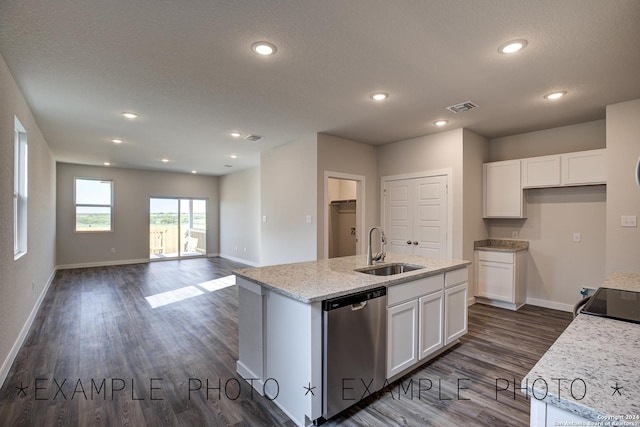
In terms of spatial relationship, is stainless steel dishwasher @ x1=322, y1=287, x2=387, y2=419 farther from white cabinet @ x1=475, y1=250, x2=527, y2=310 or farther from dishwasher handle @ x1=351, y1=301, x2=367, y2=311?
white cabinet @ x1=475, y1=250, x2=527, y2=310

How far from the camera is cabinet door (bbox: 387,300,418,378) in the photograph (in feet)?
7.39

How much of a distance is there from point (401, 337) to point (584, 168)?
345cm

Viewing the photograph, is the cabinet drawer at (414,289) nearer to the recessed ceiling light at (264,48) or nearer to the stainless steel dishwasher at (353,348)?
the stainless steel dishwasher at (353,348)

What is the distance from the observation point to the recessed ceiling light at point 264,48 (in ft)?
7.19

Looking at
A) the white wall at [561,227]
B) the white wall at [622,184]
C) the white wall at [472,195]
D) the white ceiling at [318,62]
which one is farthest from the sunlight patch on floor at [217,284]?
the white wall at [622,184]

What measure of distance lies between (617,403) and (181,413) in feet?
7.52

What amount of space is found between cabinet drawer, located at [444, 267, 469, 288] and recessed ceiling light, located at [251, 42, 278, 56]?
7.95 feet

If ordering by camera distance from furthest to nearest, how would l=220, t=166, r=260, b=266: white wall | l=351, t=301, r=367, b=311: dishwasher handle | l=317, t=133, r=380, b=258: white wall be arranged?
l=220, t=166, r=260, b=266: white wall
l=317, t=133, r=380, b=258: white wall
l=351, t=301, r=367, b=311: dishwasher handle

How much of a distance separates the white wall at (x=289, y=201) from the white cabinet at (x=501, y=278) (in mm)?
2542

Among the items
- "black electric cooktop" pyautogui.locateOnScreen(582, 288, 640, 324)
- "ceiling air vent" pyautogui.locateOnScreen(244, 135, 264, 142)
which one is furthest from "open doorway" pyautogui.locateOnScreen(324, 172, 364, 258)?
"black electric cooktop" pyautogui.locateOnScreen(582, 288, 640, 324)

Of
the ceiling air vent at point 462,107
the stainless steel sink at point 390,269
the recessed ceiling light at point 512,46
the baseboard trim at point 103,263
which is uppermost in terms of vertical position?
the recessed ceiling light at point 512,46

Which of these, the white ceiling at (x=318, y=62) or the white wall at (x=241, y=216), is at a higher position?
the white ceiling at (x=318, y=62)

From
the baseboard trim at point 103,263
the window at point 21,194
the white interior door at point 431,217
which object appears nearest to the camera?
the window at point 21,194

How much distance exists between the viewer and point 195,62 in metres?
2.47
